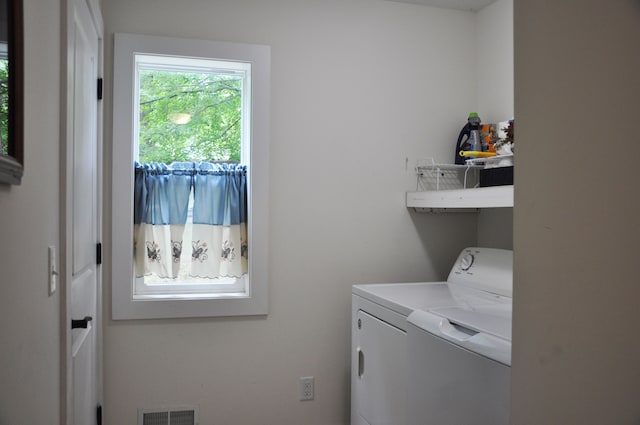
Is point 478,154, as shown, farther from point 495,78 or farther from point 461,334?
point 461,334

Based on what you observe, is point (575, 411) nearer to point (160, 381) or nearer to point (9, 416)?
point (9, 416)

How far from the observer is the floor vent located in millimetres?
2416

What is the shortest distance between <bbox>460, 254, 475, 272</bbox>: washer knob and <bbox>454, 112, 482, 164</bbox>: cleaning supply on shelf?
61cm

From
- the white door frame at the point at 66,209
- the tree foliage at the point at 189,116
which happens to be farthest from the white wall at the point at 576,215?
the tree foliage at the point at 189,116

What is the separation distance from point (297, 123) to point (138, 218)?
0.98m

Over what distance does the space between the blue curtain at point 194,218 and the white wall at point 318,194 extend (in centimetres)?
20

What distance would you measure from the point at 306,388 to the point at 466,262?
110 centimetres

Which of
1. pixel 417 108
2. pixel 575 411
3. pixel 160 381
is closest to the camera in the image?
pixel 575 411

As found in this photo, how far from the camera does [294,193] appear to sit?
2.64 metres

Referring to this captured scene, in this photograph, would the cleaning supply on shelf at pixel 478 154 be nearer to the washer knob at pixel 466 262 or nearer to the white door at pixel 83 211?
the washer knob at pixel 466 262

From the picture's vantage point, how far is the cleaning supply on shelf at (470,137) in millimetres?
2762

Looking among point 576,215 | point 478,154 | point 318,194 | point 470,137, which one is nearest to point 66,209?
point 576,215

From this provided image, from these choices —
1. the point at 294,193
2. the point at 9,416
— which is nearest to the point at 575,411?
the point at 9,416

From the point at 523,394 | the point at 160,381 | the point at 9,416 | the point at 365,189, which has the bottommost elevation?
the point at 160,381
